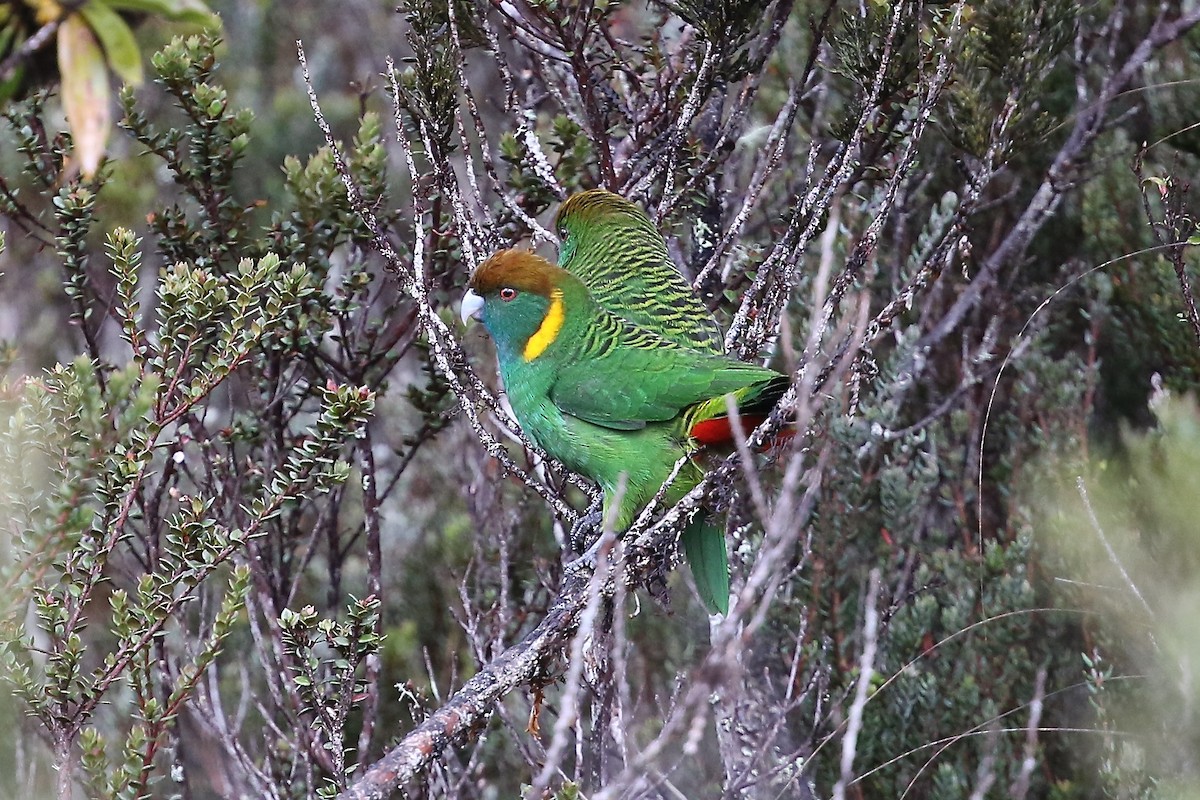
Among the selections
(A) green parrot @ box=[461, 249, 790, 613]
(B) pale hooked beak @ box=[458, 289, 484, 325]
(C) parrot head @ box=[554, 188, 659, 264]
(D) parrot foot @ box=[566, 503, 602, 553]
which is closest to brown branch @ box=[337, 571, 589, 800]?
(D) parrot foot @ box=[566, 503, 602, 553]

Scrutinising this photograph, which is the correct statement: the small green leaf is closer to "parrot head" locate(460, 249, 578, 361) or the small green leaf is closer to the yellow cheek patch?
"parrot head" locate(460, 249, 578, 361)

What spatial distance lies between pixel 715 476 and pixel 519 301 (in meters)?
1.26

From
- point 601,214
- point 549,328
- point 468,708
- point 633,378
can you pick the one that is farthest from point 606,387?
point 468,708

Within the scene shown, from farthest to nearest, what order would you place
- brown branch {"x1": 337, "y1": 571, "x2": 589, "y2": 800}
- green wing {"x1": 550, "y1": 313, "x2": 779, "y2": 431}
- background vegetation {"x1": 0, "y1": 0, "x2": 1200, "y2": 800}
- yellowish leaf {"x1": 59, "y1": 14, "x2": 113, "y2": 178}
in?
green wing {"x1": 550, "y1": 313, "x2": 779, "y2": 431}, background vegetation {"x1": 0, "y1": 0, "x2": 1200, "y2": 800}, brown branch {"x1": 337, "y1": 571, "x2": 589, "y2": 800}, yellowish leaf {"x1": 59, "y1": 14, "x2": 113, "y2": 178}

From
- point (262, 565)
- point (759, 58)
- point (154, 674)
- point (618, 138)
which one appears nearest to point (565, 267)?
point (618, 138)

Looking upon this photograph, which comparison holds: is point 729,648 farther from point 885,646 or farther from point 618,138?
point 885,646

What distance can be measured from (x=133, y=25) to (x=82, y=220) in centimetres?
196

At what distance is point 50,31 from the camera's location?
147cm

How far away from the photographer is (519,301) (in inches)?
136

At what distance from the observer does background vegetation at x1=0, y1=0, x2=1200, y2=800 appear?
2.49 m

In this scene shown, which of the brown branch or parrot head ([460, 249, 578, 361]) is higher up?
parrot head ([460, 249, 578, 361])

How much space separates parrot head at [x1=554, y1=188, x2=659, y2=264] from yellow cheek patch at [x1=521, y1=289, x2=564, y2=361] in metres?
0.24

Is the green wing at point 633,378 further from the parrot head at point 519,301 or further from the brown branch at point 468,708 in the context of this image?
the brown branch at point 468,708

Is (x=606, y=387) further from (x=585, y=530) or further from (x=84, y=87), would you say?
(x=84, y=87)
